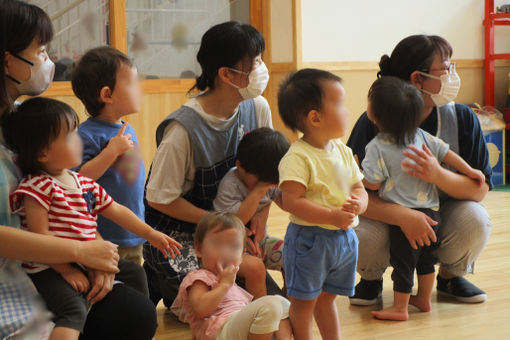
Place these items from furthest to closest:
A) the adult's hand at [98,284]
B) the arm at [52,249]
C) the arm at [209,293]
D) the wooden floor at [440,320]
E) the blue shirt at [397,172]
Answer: the blue shirt at [397,172]
the wooden floor at [440,320]
the arm at [209,293]
the adult's hand at [98,284]
the arm at [52,249]

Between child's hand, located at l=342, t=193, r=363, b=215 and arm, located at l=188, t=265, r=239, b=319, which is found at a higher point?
child's hand, located at l=342, t=193, r=363, b=215

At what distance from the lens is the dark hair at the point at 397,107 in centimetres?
223

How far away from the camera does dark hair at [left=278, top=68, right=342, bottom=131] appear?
1.78m

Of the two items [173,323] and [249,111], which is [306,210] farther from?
[173,323]

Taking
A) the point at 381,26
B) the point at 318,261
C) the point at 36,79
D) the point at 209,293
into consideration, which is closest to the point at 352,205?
the point at 318,261

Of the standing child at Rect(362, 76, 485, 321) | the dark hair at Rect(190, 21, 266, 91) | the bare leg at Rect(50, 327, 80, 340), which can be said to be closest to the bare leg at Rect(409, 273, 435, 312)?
the standing child at Rect(362, 76, 485, 321)

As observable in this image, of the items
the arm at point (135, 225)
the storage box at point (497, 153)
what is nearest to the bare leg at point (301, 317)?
the arm at point (135, 225)

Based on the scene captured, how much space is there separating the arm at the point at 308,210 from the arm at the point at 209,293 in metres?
0.26

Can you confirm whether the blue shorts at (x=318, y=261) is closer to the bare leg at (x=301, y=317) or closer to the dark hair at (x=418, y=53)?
the bare leg at (x=301, y=317)

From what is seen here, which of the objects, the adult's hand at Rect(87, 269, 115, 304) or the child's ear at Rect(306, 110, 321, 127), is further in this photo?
the child's ear at Rect(306, 110, 321, 127)

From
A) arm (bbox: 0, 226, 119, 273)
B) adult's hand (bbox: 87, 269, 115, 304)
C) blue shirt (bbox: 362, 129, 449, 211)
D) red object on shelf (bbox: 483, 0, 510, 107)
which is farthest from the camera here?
red object on shelf (bbox: 483, 0, 510, 107)

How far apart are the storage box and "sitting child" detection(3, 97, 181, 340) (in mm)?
4533

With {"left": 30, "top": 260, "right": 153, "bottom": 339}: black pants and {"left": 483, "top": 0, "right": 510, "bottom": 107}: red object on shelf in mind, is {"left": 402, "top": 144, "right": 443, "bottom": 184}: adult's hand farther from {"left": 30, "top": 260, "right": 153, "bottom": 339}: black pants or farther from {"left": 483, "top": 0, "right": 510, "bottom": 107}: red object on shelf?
{"left": 483, "top": 0, "right": 510, "bottom": 107}: red object on shelf

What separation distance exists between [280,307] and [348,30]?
4.10m
